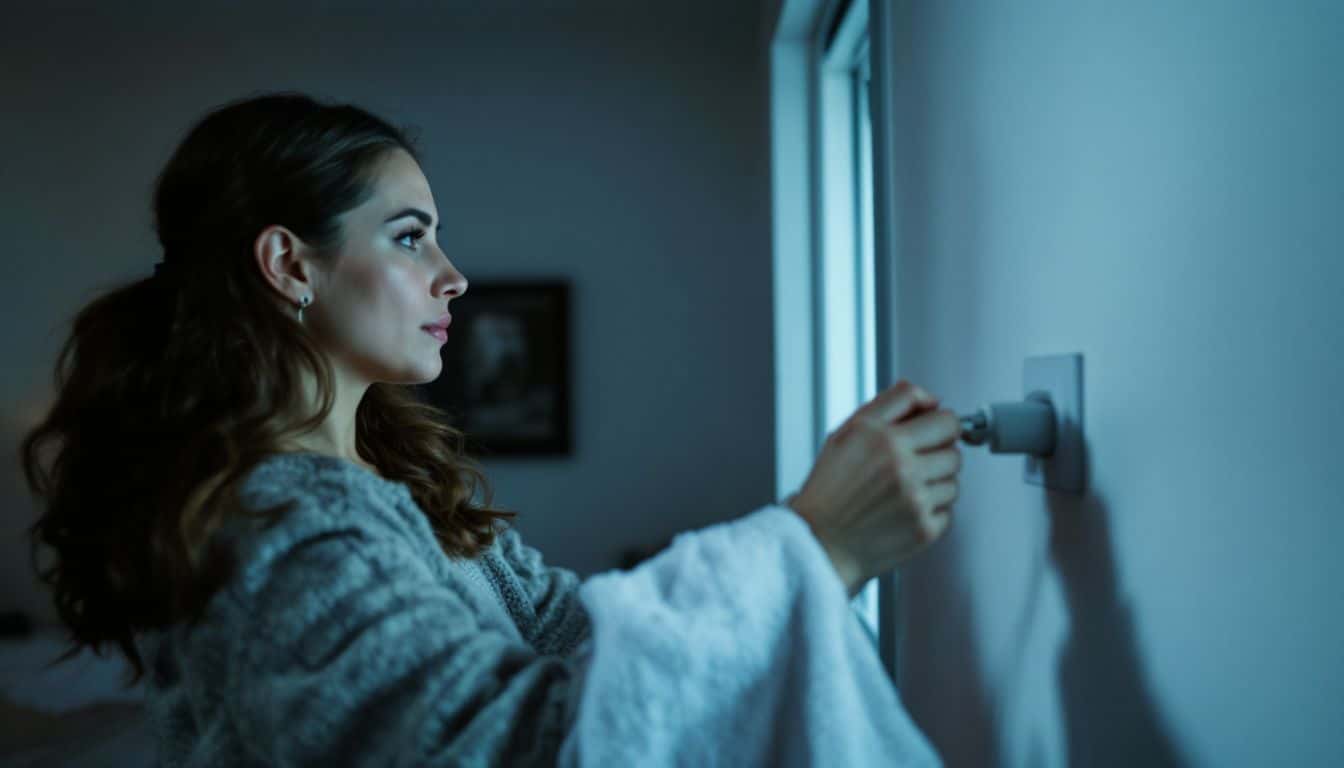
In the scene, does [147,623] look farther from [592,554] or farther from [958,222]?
[592,554]

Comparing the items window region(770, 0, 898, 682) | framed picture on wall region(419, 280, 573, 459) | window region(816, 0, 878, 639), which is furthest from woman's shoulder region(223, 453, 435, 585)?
framed picture on wall region(419, 280, 573, 459)

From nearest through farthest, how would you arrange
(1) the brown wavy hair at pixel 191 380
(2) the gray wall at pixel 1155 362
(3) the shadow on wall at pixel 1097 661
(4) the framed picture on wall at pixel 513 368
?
(2) the gray wall at pixel 1155 362 → (3) the shadow on wall at pixel 1097 661 → (1) the brown wavy hair at pixel 191 380 → (4) the framed picture on wall at pixel 513 368

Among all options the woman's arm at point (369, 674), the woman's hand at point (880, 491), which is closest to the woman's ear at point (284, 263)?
the woman's arm at point (369, 674)

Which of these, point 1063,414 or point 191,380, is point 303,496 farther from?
point 1063,414

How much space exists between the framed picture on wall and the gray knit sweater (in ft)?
7.41

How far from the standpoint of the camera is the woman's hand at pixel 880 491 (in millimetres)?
559

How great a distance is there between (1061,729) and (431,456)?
76 centimetres

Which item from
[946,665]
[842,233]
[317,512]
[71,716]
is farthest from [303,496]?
[71,716]

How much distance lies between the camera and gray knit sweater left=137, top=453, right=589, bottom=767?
540mm

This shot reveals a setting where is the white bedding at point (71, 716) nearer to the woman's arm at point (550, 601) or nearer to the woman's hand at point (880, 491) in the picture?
the woman's arm at point (550, 601)

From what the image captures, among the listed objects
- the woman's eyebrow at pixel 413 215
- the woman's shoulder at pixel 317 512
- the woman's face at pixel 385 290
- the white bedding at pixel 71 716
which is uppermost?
the woman's eyebrow at pixel 413 215

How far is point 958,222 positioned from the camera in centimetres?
81

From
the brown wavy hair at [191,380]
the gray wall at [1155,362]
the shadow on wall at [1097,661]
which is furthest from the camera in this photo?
the brown wavy hair at [191,380]

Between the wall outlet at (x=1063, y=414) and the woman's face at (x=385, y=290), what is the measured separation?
56 cm
